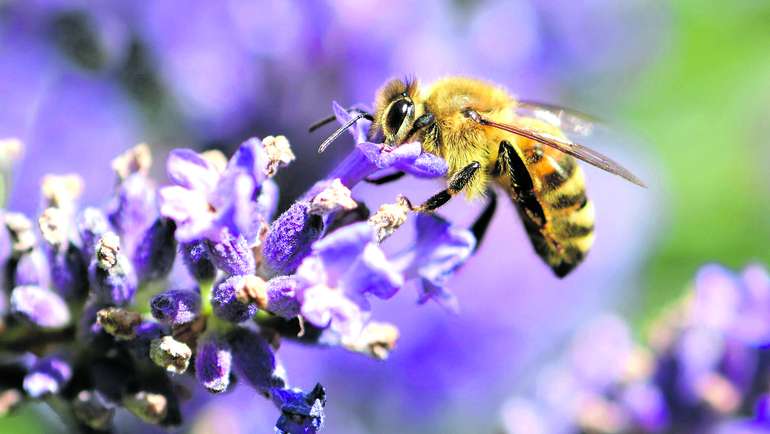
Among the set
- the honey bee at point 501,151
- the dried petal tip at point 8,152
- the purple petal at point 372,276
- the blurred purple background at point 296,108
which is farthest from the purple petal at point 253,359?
the blurred purple background at point 296,108

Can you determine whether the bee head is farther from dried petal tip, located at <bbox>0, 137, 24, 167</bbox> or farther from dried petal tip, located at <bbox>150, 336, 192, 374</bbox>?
dried petal tip, located at <bbox>0, 137, 24, 167</bbox>

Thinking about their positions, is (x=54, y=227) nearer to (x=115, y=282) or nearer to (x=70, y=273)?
(x=70, y=273)

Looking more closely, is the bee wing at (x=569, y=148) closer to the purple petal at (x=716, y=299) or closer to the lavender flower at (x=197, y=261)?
the purple petal at (x=716, y=299)

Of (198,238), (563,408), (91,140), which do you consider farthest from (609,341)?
(91,140)

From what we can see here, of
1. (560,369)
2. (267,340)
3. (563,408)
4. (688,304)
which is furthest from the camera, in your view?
(560,369)

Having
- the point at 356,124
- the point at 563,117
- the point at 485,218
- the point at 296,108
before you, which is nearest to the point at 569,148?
the point at 485,218

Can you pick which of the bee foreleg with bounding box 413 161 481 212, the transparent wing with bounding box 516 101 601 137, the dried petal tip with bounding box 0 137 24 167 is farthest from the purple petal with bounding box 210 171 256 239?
the transparent wing with bounding box 516 101 601 137

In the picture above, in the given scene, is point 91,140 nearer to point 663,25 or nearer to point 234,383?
point 234,383
